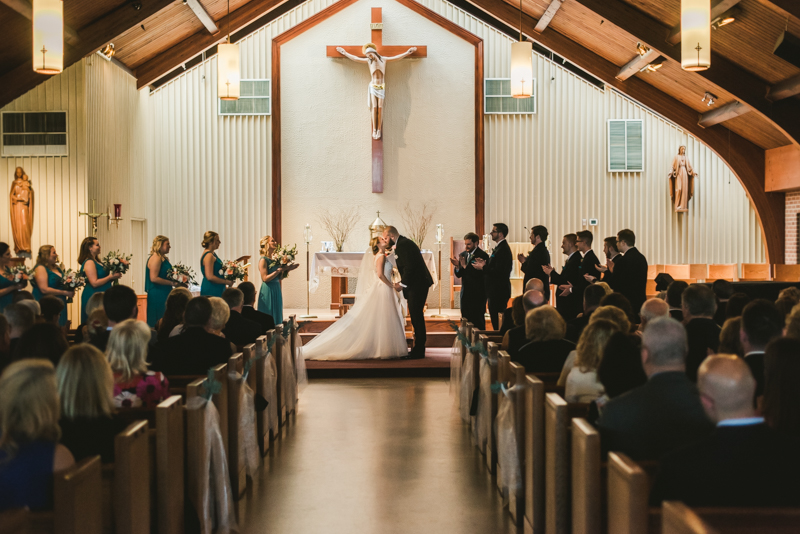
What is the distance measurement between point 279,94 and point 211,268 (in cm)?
580

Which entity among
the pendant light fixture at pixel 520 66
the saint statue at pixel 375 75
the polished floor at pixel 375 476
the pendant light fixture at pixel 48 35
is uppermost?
the saint statue at pixel 375 75

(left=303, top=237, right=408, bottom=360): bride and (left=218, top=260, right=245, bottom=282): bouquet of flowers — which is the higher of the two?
(left=218, top=260, right=245, bottom=282): bouquet of flowers

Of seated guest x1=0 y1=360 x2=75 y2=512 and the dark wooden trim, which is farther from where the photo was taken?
the dark wooden trim

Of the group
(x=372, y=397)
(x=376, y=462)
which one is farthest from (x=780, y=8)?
(x=376, y=462)

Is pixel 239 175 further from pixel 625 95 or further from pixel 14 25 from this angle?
pixel 625 95

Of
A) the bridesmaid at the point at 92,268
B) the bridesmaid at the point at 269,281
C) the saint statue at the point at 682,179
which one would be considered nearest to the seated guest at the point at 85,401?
the bridesmaid at the point at 92,268

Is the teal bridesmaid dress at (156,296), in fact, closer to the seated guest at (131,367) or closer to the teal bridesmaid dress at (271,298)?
the teal bridesmaid dress at (271,298)

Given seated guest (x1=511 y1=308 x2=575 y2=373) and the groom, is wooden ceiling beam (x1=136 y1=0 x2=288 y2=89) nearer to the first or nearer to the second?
the groom

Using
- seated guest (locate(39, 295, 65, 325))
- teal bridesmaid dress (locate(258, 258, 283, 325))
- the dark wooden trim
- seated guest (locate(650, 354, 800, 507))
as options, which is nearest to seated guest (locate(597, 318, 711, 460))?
seated guest (locate(650, 354, 800, 507))

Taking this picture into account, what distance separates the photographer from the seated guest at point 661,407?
A: 7.69 feet

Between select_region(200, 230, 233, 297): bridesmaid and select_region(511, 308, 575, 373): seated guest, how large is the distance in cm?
408

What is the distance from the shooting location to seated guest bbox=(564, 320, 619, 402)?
10.2ft

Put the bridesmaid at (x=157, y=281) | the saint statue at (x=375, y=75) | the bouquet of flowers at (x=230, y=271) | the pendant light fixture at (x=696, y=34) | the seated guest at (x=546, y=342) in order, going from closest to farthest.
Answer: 1. the seated guest at (x=546, y=342)
2. the pendant light fixture at (x=696, y=34)
3. the bridesmaid at (x=157, y=281)
4. the bouquet of flowers at (x=230, y=271)
5. the saint statue at (x=375, y=75)

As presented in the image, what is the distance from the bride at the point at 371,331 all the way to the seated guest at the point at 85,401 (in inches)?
218
